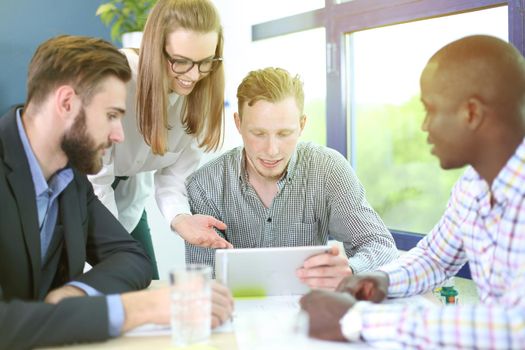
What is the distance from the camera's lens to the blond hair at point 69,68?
4.75 feet

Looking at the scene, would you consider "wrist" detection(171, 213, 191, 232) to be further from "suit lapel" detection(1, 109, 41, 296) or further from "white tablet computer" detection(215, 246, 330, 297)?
"suit lapel" detection(1, 109, 41, 296)

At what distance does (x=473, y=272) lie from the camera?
52.3 inches

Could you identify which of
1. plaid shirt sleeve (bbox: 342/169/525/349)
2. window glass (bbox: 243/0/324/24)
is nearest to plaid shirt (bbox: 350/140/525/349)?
plaid shirt sleeve (bbox: 342/169/525/349)

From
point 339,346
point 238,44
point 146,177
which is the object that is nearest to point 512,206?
point 339,346

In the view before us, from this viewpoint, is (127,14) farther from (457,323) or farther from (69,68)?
(457,323)

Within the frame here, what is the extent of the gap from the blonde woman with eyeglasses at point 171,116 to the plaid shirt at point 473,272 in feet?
1.87

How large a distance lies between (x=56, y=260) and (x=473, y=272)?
99cm

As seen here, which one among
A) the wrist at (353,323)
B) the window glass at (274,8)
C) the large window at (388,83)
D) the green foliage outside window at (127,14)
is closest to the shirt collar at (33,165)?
the wrist at (353,323)

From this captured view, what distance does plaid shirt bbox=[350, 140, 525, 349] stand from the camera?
1.04 m

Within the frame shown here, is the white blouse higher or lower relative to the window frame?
lower

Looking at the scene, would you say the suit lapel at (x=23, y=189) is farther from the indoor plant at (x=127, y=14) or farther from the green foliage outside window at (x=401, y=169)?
the indoor plant at (x=127, y=14)

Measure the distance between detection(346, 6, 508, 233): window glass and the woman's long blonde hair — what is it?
0.95 meters

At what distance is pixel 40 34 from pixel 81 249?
237 cm

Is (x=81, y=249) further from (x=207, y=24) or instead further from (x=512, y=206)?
(x=512, y=206)
